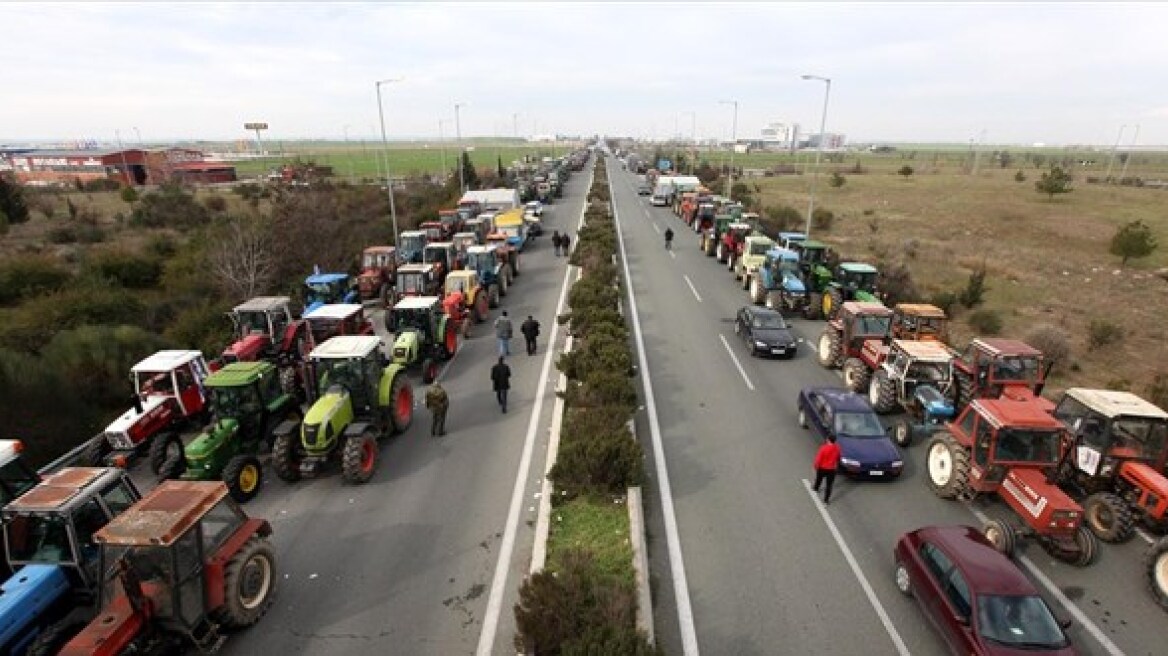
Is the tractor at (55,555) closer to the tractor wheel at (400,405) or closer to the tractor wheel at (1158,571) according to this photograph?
the tractor wheel at (400,405)

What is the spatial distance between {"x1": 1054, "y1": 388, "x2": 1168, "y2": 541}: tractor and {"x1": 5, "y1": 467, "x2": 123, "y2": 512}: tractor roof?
15.2m

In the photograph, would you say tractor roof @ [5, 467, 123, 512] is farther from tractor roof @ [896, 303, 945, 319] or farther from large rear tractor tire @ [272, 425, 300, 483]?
tractor roof @ [896, 303, 945, 319]

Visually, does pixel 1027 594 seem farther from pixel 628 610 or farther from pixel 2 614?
pixel 2 614

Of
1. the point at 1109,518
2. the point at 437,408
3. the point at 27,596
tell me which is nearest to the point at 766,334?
the point at 1109,518

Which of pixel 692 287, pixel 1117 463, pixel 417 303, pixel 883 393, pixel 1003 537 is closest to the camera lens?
pixel 1003 537

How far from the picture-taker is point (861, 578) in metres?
9.09

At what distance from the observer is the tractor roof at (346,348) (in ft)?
39.9

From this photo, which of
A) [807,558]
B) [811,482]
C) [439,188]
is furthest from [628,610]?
[439,188]

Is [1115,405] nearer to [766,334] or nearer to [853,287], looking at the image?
[766,334]

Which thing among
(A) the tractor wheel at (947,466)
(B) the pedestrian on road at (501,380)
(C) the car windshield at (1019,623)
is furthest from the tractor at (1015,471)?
(B) the pedestrian on road at (501,380)

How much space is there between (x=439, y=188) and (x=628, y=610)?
57.2m

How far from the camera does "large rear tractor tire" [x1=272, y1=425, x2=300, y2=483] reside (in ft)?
36.9

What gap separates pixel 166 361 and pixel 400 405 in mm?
5055

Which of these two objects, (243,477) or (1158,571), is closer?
(1158,571)
